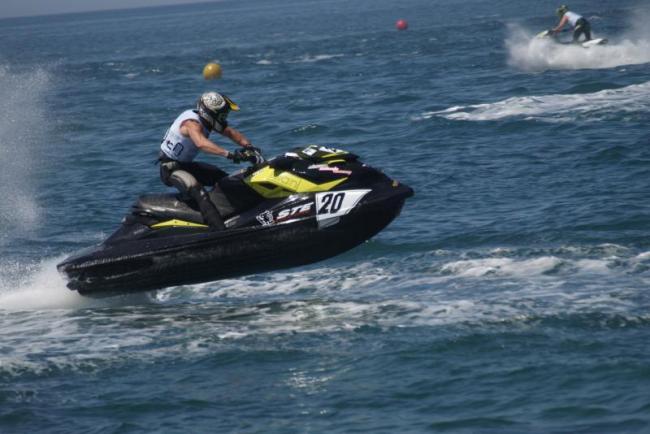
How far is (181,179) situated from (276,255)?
116 cm

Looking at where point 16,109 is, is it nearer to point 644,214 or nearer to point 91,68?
point 91,68

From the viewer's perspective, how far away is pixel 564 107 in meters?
22.6

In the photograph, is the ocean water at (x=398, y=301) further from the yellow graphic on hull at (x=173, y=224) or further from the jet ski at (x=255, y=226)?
the yellow graphic on hull at (x=173, y=224)

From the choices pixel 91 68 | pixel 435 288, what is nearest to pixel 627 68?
pixel 435 288

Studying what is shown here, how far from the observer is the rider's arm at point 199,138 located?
1018cm

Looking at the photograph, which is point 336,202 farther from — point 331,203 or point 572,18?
point 572,18

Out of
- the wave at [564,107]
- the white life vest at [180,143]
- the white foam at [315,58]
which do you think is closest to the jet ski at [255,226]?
the white life vest at [180,143]

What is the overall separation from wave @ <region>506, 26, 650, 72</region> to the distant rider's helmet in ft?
69.4

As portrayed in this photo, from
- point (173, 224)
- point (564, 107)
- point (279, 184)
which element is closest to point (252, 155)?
point (279, 184)

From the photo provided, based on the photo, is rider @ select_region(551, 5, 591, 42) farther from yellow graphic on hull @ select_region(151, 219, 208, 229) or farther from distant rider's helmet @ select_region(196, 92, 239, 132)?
yellow graphic on hull @ select_region(151, 219, 208, 229)

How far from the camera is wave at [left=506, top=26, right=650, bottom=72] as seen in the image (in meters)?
30.5

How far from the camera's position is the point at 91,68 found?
160 feet

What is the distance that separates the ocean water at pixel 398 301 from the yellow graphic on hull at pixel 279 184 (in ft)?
3.65

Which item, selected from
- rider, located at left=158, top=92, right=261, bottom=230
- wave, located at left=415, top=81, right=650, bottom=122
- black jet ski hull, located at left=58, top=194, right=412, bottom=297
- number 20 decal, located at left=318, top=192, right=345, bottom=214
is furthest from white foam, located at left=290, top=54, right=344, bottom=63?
number 20 decal, located at left=318, top=192, right=345, bottom=214
